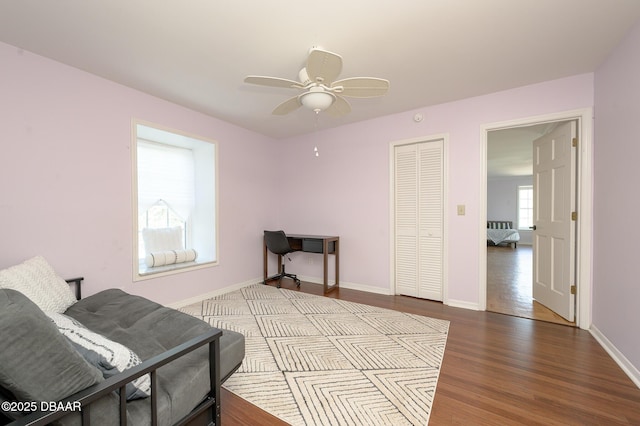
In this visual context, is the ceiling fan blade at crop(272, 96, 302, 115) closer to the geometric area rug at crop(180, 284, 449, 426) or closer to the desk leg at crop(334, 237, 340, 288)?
the geometric area rug at crop(180, 284, 449, 426)

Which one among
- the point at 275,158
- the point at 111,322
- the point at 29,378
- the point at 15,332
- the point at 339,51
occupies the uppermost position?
the point at 339,51

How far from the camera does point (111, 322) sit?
5.85 ft

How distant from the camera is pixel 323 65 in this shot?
173 centimetres

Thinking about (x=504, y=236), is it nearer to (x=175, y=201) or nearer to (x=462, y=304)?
(x=462, y=304)

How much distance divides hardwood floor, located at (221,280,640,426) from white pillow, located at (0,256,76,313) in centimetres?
137

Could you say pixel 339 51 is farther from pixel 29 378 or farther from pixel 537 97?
pixel 29 378

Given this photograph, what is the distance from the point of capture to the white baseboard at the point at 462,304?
3132 mm

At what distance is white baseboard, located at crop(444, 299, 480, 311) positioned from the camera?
313 centimetres

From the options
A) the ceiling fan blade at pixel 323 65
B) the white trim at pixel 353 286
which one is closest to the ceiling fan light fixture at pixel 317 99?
the ceiling fan blade at pixel 323 65

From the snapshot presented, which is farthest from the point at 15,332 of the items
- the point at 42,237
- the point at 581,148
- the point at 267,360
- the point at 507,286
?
the point at 507,286

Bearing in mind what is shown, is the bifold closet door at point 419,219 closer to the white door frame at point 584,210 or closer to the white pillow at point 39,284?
the white door frame at point 584,210

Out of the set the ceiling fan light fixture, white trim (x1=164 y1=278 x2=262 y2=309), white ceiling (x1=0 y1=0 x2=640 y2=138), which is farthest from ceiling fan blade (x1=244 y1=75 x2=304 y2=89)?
white trim (x1=164 y1=278 x2=262 y2=309)

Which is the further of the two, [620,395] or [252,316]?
[252,316]

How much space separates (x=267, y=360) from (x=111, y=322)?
3.59 ft
